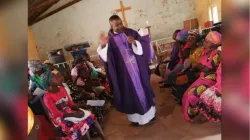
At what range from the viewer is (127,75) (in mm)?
2238

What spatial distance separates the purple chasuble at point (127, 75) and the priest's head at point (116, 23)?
0.05 metres

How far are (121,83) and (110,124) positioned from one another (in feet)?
2.07

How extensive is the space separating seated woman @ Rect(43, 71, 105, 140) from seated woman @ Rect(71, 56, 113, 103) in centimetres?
103

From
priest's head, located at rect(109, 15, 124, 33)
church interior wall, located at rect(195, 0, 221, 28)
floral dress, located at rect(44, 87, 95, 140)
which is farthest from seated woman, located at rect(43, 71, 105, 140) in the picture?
church interior wall, located at rect(195, 0, 221, 28)

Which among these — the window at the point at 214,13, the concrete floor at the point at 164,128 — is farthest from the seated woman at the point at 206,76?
the window at the point at 214,13

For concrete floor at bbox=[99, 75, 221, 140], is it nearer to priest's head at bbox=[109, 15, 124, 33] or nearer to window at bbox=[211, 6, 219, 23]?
priest's head at bbox=[109, 15, 124, 33]

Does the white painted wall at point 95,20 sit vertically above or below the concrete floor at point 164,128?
above

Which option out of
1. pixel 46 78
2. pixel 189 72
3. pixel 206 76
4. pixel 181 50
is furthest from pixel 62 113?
pixel 181 50

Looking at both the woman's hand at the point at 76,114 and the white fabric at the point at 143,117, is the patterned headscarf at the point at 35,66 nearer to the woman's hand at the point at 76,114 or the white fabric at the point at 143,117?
the woman's hand at the point at 76,114

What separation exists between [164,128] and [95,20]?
471 centimetres

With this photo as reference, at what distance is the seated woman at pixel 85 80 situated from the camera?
297 centimetres

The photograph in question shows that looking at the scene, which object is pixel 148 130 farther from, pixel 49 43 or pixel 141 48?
pixel 49 43

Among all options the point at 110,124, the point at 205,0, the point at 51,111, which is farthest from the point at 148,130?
the point at 205,0

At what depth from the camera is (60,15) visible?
625cm
